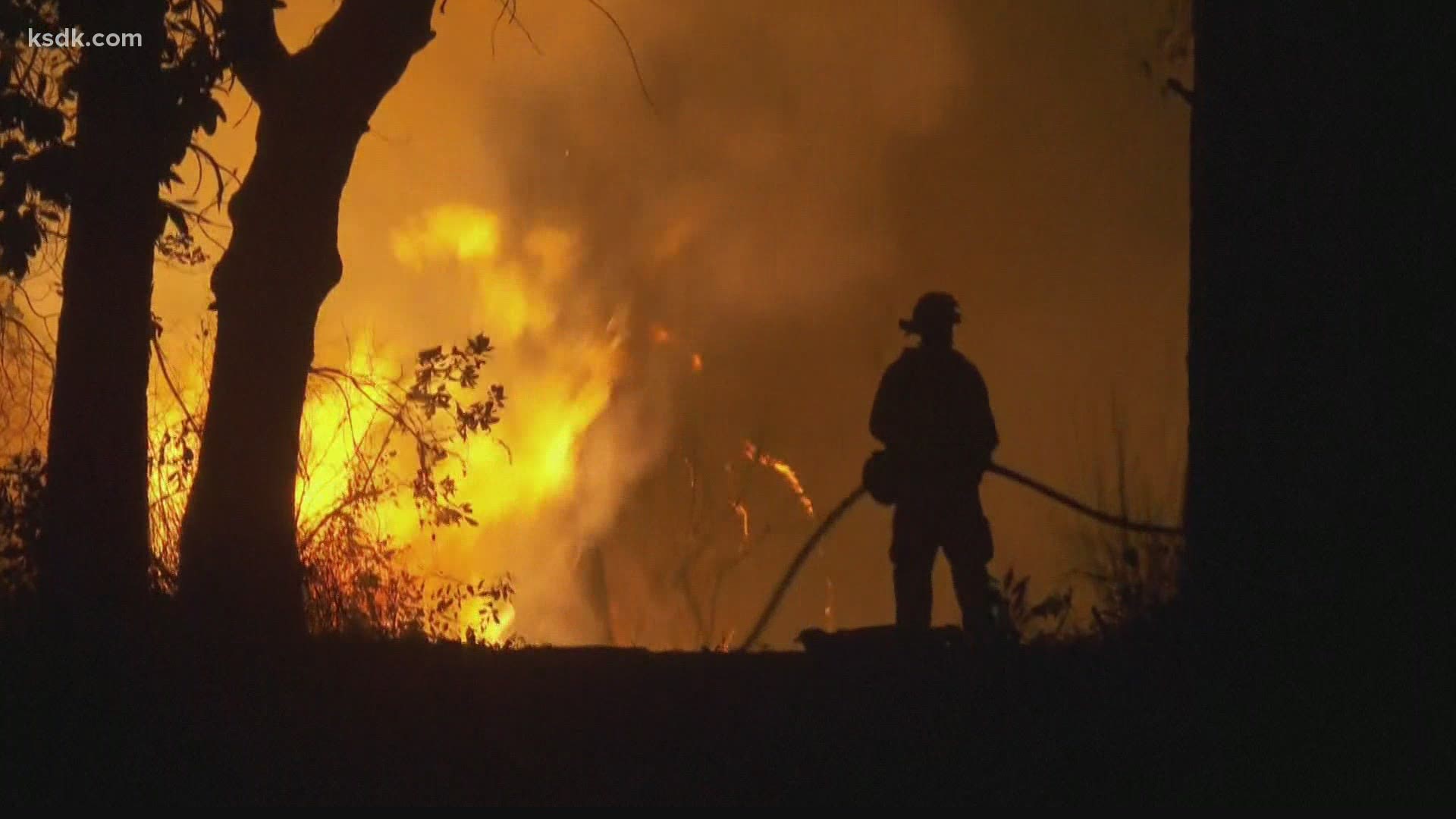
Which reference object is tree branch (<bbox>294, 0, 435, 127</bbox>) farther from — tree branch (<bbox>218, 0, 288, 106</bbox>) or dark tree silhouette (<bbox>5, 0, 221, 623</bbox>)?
dark tree silhouette (<bbox>5, 0, 221, 623</bbox>)

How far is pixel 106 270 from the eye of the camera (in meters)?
7.67

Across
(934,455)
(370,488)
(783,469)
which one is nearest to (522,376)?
(783,469)

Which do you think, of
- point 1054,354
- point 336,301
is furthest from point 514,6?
point 1054,354

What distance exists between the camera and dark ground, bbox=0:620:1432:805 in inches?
182

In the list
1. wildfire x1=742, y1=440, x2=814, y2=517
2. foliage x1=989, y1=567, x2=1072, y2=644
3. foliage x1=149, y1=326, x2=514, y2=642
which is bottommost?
foliage x1=989, y1=567, x2=1072, y2=644

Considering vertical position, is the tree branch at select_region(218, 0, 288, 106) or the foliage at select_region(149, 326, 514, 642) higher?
the tree branch at select_region(218, 0, 288, 106)

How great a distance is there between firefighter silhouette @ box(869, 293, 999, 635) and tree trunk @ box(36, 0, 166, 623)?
3.73m

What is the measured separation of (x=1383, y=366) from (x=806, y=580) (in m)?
57.8

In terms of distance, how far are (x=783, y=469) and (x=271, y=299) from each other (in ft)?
161

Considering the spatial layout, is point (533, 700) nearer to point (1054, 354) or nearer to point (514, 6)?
point (514, 6)

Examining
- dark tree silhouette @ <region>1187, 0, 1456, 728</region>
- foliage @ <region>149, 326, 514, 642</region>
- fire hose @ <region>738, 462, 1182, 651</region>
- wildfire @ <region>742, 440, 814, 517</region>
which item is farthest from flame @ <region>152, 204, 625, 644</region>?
dark tree silhouette @ <region>1187, 0, 1456, 728</region>

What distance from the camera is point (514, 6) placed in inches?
358
